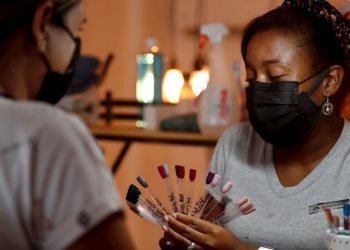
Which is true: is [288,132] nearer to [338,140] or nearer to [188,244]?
[338,140]

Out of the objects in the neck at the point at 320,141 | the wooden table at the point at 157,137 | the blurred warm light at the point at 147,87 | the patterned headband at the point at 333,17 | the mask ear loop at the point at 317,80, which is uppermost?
the patterned headband at the point at 333,17

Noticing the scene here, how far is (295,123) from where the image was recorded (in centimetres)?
150

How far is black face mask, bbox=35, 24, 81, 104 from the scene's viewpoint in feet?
2.93

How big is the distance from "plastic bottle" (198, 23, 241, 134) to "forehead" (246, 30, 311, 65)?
667 millimetres

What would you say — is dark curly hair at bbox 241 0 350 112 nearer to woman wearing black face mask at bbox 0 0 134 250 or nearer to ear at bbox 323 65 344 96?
ear at bbox 323 65 344 96

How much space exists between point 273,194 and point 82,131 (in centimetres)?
86

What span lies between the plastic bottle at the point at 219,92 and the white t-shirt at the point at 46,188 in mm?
1479

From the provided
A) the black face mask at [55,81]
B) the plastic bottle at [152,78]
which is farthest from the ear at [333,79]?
the plastic bottle at [152,78]

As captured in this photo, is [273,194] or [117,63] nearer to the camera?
[273,194]

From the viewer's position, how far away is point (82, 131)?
2.47 feet

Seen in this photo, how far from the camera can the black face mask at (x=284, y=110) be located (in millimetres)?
1489

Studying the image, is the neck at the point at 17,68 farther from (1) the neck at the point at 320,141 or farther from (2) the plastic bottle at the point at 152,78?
(2) the plastic bottle at the point at 152,78

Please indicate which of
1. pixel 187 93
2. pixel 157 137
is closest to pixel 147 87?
pixel 187 93

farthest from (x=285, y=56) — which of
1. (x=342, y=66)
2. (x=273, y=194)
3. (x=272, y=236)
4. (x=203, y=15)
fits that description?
(x=203, y=15)
